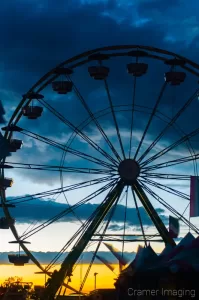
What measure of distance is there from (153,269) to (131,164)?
16.4 ft

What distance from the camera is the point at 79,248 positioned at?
38.0m

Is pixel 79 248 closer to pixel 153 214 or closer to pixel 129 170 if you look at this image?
pixel 153 214

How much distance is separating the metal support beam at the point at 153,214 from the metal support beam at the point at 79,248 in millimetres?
755

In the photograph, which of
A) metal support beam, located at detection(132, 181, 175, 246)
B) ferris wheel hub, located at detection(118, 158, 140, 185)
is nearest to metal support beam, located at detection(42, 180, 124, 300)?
ferris wheel hub, located at detection(118, 158, 140, 185)

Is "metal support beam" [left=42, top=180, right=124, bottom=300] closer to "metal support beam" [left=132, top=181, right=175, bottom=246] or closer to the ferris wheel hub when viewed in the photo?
the ferris wheel hub

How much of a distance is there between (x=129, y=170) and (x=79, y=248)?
4.31 m

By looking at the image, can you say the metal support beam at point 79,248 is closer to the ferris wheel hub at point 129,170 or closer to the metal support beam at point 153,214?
the ferris wheel hub at point 129,170

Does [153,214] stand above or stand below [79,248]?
above

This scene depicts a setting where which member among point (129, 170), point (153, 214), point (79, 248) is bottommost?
point (79, 248)

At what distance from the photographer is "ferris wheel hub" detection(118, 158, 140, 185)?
124 feet

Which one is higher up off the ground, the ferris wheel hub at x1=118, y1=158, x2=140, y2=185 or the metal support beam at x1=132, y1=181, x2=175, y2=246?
the ferris wheel hub at x1=118, y1=158, x2=140, y2=185

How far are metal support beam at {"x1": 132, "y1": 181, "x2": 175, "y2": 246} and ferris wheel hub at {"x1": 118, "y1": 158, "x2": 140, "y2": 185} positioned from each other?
1.07ft

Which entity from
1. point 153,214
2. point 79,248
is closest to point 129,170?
point 153,214

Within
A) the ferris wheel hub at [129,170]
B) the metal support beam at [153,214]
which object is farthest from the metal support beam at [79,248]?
the metal support beam at [153,214]
